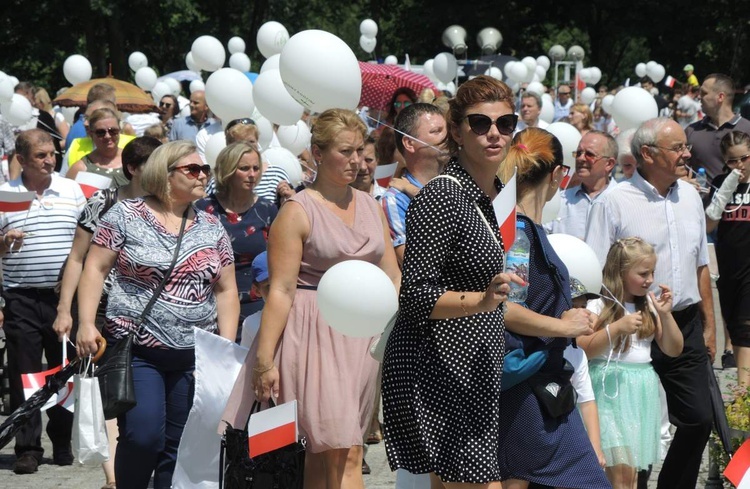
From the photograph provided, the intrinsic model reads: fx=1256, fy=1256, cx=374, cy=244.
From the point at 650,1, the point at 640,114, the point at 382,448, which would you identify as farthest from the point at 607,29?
the point at 382,448

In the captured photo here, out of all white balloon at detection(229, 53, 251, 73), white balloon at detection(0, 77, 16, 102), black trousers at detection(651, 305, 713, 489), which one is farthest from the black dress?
white balloon at detection(229, 53, 251, 73)

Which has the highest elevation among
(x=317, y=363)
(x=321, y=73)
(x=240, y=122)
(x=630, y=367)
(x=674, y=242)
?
(x=321, y=73)

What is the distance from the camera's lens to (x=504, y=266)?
12.8 ft

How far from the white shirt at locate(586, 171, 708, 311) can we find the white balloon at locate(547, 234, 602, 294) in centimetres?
120

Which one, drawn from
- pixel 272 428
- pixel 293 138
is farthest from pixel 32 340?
pixel 293 138

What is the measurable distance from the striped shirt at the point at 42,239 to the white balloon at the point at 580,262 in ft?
11.1

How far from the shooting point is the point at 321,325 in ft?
16.3

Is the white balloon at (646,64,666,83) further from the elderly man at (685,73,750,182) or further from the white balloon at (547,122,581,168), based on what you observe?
the white balloon at (547,122,581,168)

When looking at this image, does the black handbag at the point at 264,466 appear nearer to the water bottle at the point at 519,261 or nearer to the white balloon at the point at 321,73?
the water bottle at the point at 519,261

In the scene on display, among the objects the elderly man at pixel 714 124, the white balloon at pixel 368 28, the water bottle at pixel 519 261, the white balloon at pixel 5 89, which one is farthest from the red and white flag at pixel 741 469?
the white balloon at pixel 368 28

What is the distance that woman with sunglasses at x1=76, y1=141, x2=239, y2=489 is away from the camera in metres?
5.45

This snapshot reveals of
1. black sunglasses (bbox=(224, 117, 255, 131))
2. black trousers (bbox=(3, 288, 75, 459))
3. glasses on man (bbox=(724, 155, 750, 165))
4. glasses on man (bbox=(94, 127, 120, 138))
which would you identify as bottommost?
black trousers (bbox=(3, 288, 75, 459))

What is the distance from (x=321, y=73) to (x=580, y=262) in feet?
6.31

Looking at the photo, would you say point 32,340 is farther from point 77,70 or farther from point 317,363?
point 77,70
